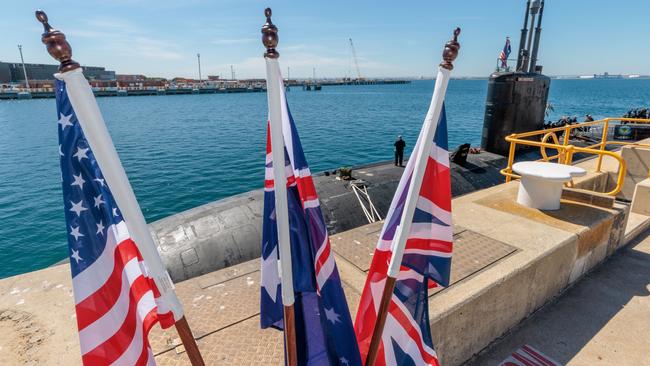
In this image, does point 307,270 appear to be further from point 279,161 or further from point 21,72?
point 21,72

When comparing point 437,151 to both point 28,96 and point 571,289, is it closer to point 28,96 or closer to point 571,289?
point 571,289

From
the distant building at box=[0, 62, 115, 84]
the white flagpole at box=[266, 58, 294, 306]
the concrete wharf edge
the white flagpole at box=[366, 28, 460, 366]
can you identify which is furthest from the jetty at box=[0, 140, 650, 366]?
the distant building at box=[0, 62, 115, 84]

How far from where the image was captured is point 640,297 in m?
5.89

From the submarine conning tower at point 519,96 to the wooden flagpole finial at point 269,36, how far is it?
40.3 ft

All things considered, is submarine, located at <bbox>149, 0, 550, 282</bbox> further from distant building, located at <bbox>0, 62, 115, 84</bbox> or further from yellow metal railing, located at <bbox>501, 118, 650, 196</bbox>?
distant building, located at <bbox>0, 62, 115, 84</bbox>

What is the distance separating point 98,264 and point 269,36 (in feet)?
5.56

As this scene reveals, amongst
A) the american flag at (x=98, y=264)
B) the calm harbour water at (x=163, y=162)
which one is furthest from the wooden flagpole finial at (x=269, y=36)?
the calm harbour water at (x=163, y=162)

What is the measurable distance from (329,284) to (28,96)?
140 m

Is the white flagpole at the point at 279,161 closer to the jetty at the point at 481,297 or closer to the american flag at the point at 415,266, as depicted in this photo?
the american flag at the point at 415,266

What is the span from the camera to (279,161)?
233 centimetres

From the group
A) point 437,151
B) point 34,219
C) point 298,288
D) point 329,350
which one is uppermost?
point 437,151

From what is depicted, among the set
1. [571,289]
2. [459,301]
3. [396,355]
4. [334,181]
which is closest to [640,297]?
[571,289]

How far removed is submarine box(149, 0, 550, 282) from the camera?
25.8 ft

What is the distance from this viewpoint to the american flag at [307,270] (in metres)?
2.66
